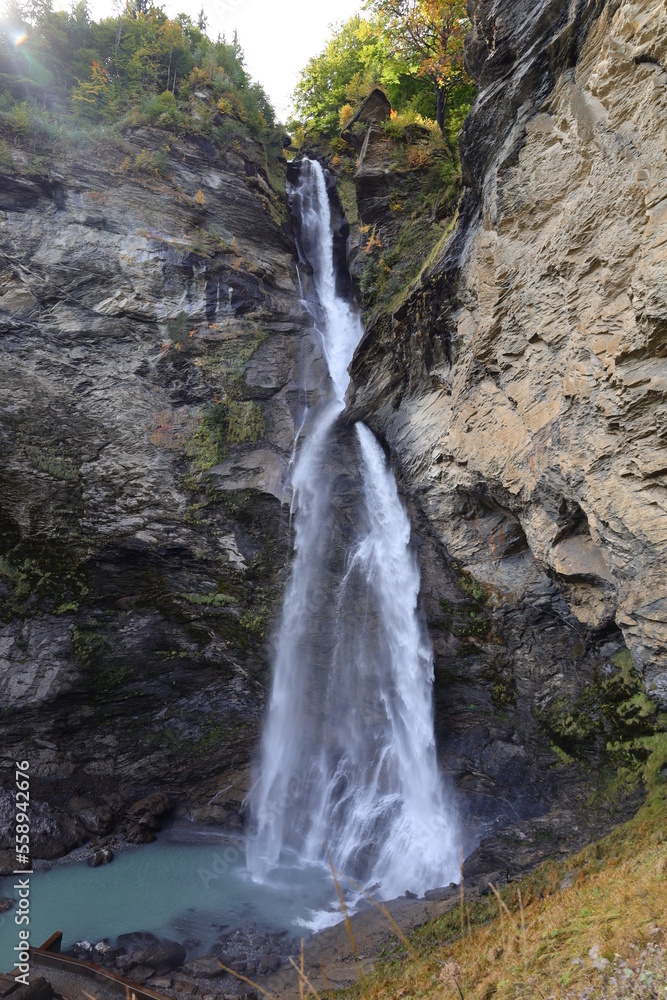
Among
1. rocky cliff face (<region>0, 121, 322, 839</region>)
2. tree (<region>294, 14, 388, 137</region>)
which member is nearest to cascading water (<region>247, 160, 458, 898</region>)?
rocky cliff face (<region>0, 121, 322, 839</region>)

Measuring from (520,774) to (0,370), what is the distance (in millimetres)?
14897

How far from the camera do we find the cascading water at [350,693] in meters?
11.1

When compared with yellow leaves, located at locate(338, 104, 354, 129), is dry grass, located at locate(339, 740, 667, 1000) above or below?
below

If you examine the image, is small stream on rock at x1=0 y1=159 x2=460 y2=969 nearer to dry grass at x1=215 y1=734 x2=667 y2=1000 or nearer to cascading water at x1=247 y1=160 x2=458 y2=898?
cascading water at x1=247 y1=160 x2=458 y2=898

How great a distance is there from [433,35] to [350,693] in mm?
19063

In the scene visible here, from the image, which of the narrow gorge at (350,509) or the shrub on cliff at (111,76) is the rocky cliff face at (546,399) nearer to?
the narrow gorge at (350,509)

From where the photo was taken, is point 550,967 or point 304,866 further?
point 304,866

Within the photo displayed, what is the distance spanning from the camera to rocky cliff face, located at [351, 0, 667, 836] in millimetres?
7078

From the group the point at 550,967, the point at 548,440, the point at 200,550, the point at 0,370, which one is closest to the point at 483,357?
the point at 548,440

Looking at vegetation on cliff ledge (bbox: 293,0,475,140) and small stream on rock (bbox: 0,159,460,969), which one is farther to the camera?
vegetation on cliff ledge (bbox: 293,0,475,140)

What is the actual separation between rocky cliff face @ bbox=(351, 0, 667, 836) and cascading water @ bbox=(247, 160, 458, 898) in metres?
0.73

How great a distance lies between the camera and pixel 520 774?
10656mm

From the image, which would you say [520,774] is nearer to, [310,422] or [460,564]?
[460,564]

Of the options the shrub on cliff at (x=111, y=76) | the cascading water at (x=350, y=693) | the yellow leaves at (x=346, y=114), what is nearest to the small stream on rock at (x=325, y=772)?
the cascading water at (x=350, y=693)
